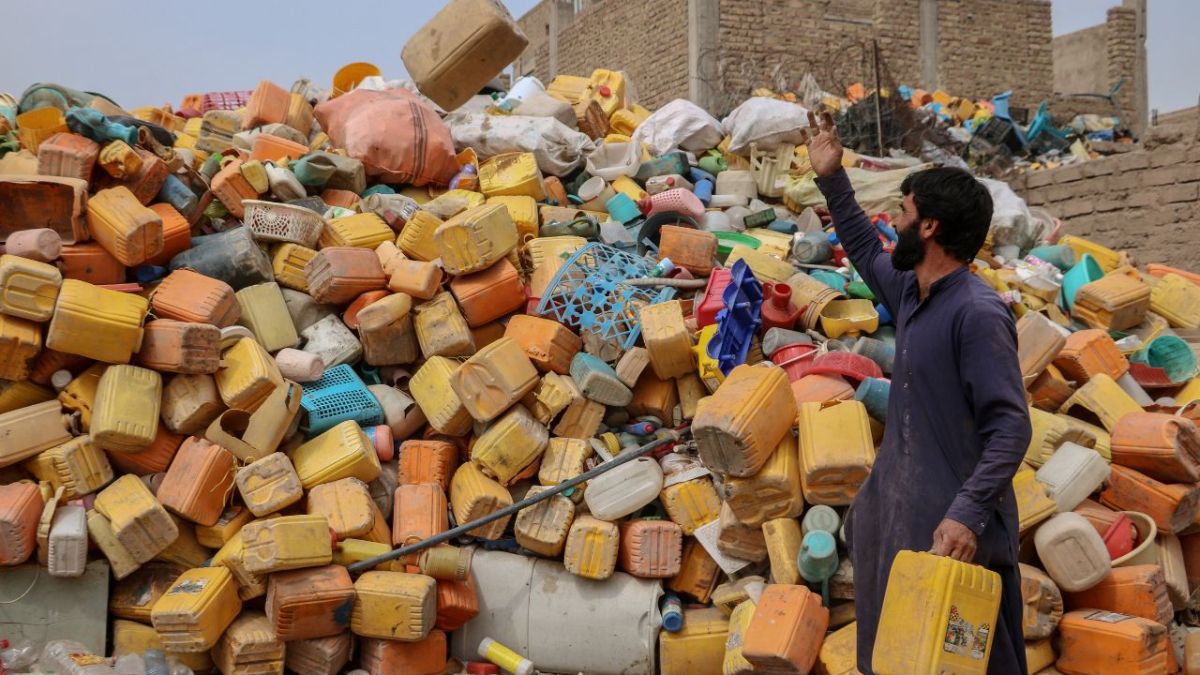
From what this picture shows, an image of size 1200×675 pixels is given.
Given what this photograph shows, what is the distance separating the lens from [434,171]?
5.48 m

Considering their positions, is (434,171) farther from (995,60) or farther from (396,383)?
(995,60)

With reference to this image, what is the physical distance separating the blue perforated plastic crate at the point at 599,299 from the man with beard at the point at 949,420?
1.87 metres

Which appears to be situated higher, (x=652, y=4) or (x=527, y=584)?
(x=652, y=4)

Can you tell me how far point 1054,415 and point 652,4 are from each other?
13286mm

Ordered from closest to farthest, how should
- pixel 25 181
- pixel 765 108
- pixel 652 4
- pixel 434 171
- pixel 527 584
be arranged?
pixel 527 584
pixel 25 181
pixel 434 171
pixel 765 108
pixel 652 4

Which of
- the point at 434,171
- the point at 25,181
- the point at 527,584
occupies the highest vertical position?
the point at 25,181

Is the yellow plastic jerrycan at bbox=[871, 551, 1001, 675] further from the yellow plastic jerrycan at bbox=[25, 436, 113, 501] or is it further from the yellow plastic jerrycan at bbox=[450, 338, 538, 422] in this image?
the yellow plastic jerrycan at bbox=[25, 436, 113, 501]

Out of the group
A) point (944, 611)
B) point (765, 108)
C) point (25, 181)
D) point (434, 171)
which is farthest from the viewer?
point (765, 108)

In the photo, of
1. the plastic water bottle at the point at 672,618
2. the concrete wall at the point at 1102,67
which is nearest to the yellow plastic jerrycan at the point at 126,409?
the plastic water bottle at the point at 672,618

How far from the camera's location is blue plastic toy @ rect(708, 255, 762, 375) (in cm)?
405

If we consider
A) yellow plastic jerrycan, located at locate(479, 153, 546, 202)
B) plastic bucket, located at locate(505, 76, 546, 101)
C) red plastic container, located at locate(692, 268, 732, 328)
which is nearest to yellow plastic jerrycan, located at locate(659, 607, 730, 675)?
red plastic container, located at locate(692, 268, 732, 328)

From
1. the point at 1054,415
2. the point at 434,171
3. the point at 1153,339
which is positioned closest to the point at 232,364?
the point at 434,171

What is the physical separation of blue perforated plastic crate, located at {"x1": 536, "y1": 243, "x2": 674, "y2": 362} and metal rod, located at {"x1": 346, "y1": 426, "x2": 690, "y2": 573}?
0.54 metres

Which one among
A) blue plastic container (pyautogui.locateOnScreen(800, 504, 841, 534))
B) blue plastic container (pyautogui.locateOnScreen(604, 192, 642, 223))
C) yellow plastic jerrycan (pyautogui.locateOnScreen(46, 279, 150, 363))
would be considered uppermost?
yellow plastic jerrycan (pyautogui.locateOnScreen(46, 279, 150, 363))
